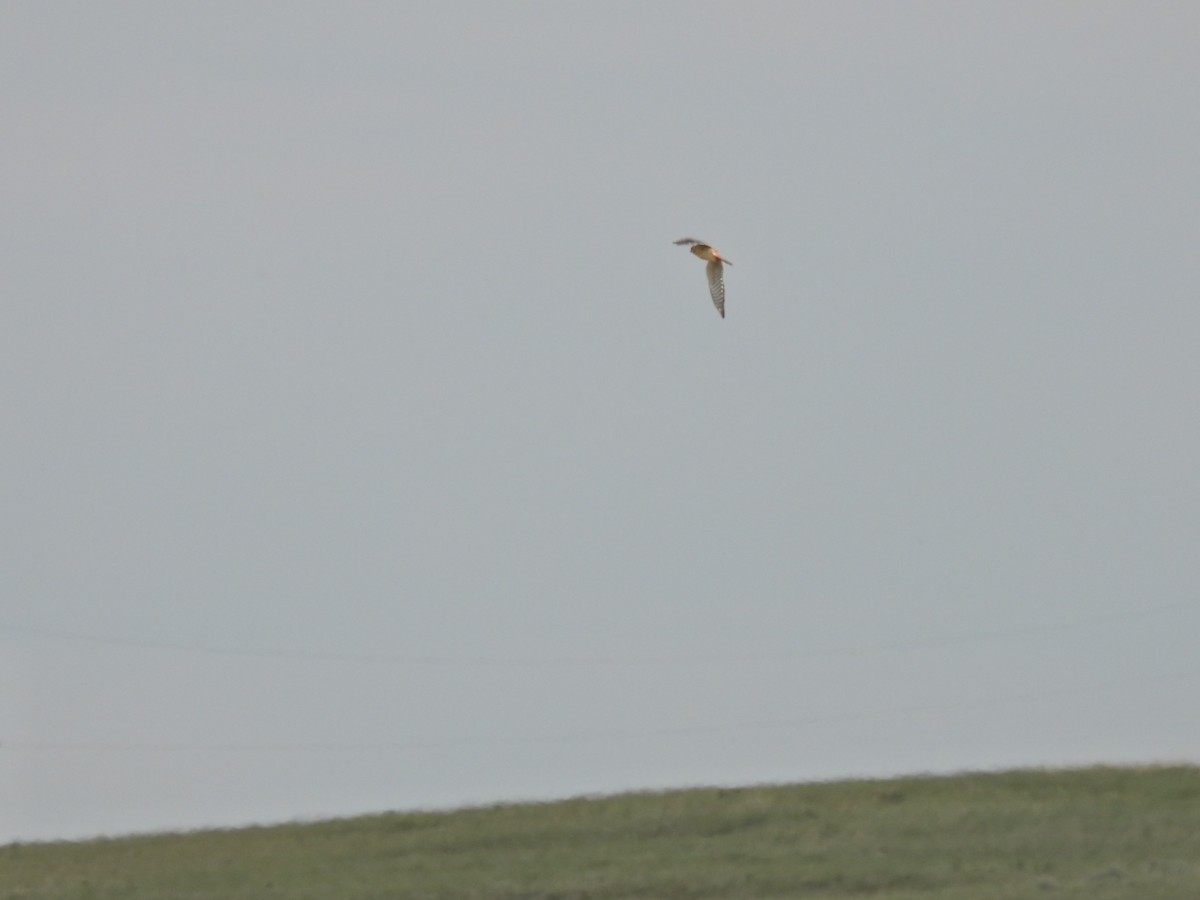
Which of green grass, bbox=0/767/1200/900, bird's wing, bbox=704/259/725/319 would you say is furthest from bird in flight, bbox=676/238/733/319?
green grass, bbox=0/767/1200/900

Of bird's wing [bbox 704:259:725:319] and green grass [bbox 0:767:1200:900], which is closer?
green grass [bbox 0:767:1200:900]

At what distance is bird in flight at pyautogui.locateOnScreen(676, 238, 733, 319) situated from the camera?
28.8 meters

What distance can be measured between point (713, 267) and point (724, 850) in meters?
6.41

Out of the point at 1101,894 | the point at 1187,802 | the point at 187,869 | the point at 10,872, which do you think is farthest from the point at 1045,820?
the point at 10,872

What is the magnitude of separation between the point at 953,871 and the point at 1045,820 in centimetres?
269

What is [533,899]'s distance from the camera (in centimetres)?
2580

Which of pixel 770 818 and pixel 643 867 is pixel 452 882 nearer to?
pixel 643 867

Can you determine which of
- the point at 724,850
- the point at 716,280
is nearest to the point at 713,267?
the point at 716,280

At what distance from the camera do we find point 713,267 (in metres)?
29.5

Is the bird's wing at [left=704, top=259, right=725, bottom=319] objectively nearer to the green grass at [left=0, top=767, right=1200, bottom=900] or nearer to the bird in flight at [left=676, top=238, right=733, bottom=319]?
the bird in flight at [left=676, top=238, right=733, bottom=319]

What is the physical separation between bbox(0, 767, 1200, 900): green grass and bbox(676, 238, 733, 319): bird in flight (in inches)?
223

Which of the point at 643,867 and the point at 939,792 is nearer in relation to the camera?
the point at 643,867

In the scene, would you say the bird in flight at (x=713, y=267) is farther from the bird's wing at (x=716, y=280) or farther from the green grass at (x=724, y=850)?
the green grass at (x=724, y=850)

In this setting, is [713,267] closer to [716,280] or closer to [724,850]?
[716,280]
